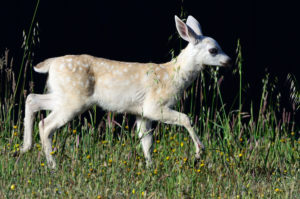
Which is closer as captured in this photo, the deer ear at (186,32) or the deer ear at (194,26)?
the deer ear at (186,32)

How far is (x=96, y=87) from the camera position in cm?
555

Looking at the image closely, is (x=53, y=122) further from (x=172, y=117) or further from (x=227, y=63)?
(x=227, y=63)

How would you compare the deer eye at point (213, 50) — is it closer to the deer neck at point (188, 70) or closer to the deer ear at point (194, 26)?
the deer neck at point (188, 70)

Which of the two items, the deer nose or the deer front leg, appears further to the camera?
the deer nose

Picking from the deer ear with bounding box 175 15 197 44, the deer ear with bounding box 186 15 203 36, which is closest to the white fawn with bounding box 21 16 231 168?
the deer ear with bounding box 175 15 197 44

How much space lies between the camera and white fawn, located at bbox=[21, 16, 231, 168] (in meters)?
5.44

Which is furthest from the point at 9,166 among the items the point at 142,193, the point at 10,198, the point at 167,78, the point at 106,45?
the point at 106,45

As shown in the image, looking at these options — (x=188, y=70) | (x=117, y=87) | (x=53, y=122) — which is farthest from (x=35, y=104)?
(x=188, y=70)

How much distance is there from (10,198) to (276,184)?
1962mm

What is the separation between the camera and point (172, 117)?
543cm

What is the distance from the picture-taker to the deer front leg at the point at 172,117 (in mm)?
5190

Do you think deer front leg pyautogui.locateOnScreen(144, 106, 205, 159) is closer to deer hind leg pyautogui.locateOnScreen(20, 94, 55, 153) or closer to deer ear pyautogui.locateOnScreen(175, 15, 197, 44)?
deer ear pyautogui.locateOnScreen(175, 15, 197, 44)

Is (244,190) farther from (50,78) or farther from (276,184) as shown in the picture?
(50,78)

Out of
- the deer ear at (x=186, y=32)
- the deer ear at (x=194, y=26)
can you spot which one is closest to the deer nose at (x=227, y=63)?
the deer ear at (x=186, y=32)
